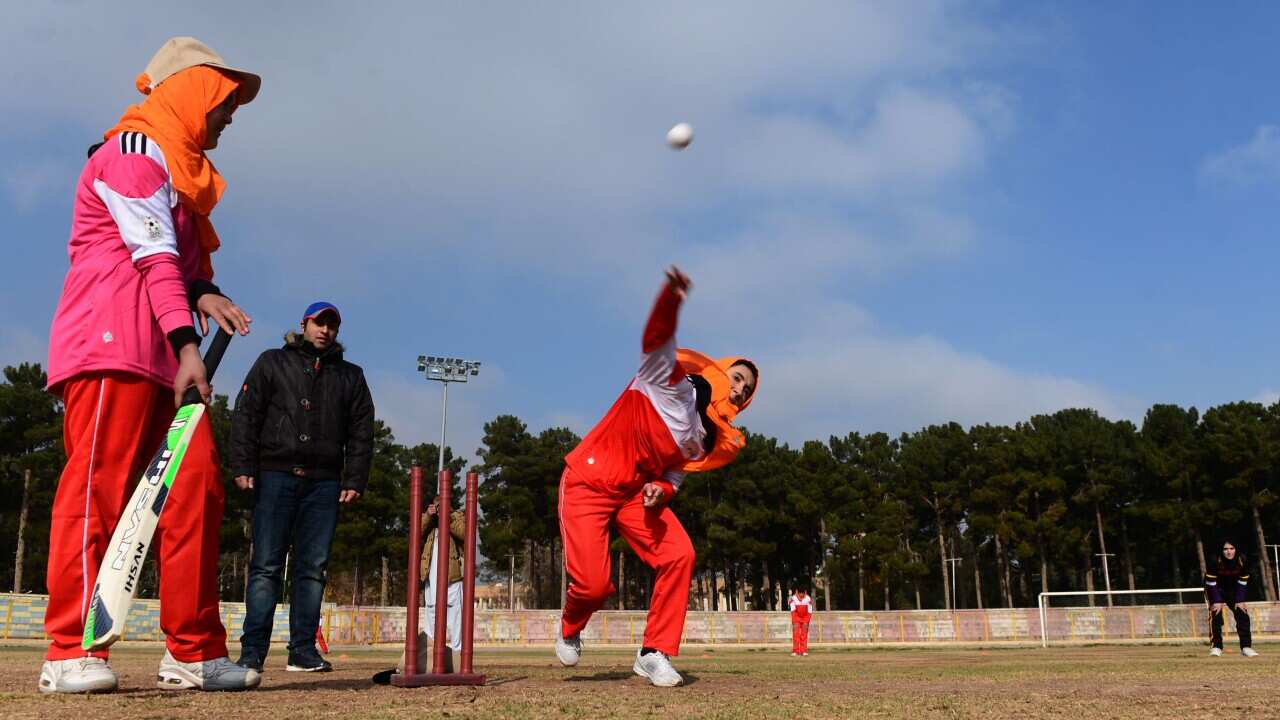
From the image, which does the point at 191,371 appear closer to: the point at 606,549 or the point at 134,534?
the point at 134,534

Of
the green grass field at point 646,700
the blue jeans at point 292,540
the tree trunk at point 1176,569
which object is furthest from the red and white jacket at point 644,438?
the tree trunk at point 1176,569

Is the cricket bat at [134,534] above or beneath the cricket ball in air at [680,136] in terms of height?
beneath

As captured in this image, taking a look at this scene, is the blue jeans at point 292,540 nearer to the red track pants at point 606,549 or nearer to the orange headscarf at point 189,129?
the red track pants at point 606,549

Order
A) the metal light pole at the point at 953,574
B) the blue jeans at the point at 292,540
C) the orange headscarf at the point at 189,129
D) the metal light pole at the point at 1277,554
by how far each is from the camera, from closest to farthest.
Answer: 1. the orange headscarf at the point at 189,129
2. the blue jeans at the point at 292,540
3. the metal light pole at the point at 1277,554
4. the metal light pole at the point at 953,574

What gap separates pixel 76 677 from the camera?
13.0 feet

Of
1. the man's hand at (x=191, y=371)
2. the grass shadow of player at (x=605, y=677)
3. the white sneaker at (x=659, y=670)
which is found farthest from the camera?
the grass shadow of player at (x=605, y=677)

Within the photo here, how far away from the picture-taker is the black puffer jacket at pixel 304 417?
6.29 m

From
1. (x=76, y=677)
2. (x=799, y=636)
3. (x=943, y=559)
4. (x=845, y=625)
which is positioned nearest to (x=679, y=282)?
(x=76, y=677)

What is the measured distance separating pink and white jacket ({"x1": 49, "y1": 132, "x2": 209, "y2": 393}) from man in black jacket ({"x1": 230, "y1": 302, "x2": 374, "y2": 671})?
189 centimetres

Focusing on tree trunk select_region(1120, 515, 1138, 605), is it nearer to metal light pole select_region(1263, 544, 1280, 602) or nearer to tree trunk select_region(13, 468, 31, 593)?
metal light pole select_region(1263, 544, 1280, 602)

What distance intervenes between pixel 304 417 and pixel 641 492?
7.32 feet

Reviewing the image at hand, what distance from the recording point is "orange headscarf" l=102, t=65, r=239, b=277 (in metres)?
4.64

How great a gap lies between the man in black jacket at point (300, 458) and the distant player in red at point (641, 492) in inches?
56.7

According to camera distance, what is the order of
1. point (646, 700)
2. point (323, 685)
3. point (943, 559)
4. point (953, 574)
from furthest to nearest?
point (953, 574)
point (943, 559)
point (323, 685)
point (646, 700)
